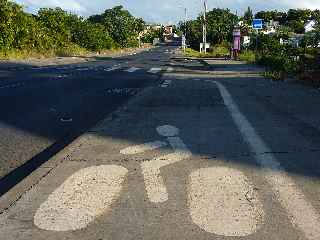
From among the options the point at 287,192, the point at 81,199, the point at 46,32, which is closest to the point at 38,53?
the point at 46,32

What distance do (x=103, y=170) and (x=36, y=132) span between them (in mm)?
3154

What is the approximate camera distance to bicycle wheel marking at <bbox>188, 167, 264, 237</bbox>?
458 cm

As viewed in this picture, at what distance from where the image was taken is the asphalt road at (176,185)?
454 centimetres

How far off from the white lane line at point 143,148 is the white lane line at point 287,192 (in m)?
1.35

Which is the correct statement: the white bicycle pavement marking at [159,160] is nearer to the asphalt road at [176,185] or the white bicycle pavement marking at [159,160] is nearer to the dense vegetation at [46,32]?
the asphalt road at [176,185]

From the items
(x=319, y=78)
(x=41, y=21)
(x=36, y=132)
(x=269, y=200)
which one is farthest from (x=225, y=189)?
(x=41, y=21)

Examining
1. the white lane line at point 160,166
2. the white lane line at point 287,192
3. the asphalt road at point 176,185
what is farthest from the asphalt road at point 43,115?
the white lane line at point 287,192

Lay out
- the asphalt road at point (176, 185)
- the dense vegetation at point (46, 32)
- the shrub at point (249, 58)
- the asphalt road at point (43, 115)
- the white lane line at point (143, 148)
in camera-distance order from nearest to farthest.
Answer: the asphalt road at point (176, 185) < the asphalt road at point (43, 115) < the white lane line at point (143, 148) < the dense vegetation at point (46, 32) < the shrub at point (249, 58)

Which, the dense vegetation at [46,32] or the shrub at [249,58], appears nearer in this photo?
the dense vegetation at [46,32]

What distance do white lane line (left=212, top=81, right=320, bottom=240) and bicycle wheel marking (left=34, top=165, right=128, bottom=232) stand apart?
65.7 inches

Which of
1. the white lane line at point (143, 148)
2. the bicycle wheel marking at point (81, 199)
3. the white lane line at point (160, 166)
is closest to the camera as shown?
the bicycle wheel marking at point (81, 199)

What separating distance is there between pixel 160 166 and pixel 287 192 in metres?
1.73

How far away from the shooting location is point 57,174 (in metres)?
6.36

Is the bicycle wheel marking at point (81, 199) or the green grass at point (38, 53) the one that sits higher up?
the bicycle wheel marking at point (81, 199)
